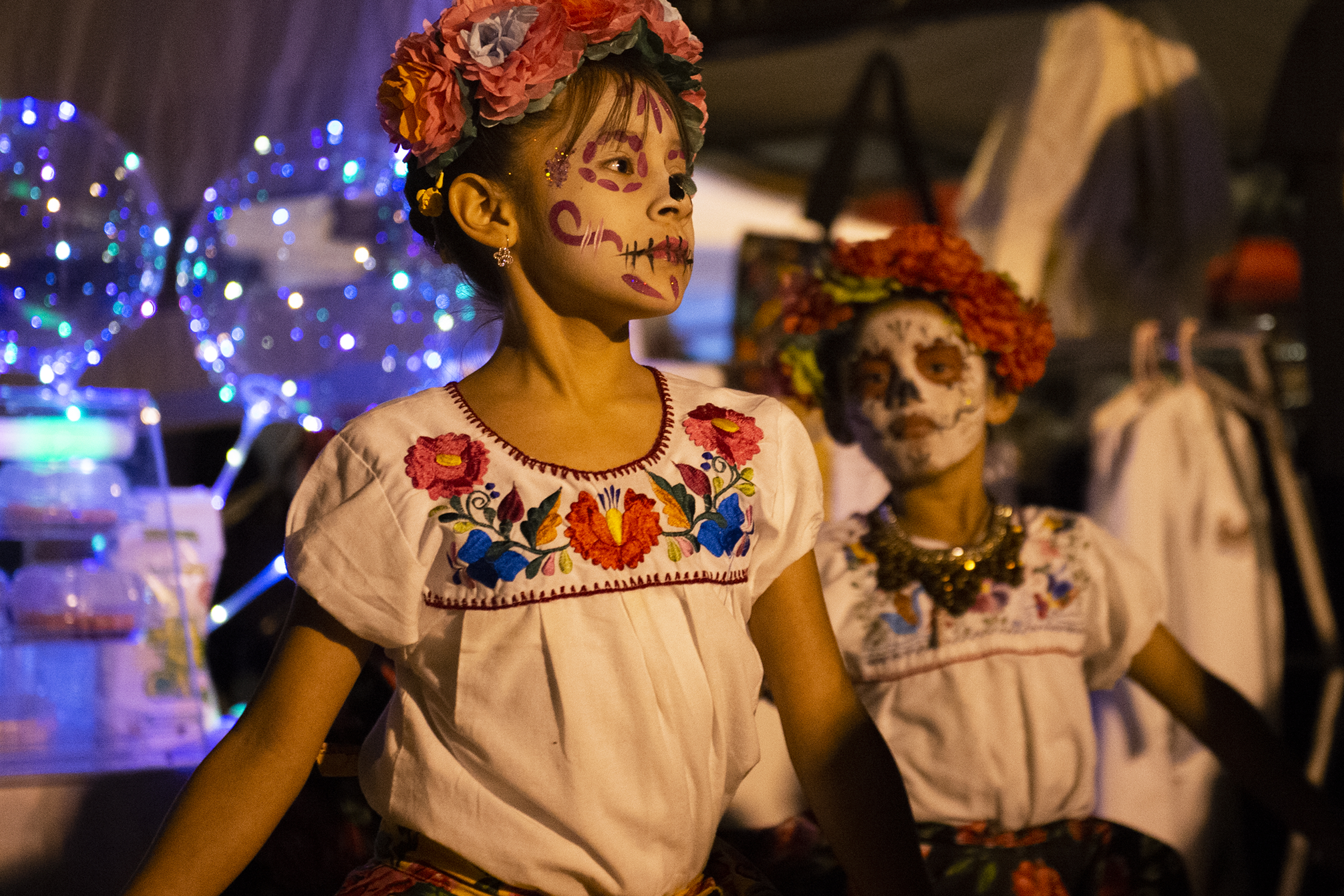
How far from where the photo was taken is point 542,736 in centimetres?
102

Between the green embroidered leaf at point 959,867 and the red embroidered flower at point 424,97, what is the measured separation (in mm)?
976

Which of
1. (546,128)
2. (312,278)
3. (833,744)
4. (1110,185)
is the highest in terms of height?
(1110,185)

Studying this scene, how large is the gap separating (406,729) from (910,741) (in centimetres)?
72

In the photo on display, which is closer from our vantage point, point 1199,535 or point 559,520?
point 559,520

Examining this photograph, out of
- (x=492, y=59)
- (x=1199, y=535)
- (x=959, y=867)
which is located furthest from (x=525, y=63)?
(x=1199, y=535)

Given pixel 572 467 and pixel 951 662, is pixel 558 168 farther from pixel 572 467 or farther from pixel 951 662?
pixel 951 662

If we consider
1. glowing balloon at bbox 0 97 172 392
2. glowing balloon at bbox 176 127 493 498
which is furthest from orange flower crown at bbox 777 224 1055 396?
glowing balloon at bbox 0 97 172 392

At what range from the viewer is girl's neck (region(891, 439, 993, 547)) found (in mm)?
1630

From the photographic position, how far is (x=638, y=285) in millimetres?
1094

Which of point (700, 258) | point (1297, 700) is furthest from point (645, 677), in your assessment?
point (700, 258)

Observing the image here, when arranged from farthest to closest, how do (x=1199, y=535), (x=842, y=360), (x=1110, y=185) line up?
(x=1110, y=185) → (x=1199, y=535) → (x=842, y=360)

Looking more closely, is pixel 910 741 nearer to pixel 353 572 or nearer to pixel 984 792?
pixel 984 792

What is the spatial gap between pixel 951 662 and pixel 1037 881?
0.27 m

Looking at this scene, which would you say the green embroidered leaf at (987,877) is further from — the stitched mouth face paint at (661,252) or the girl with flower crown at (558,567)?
the stitched mouth face paint at (661,252)
